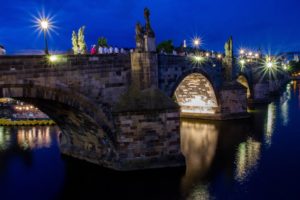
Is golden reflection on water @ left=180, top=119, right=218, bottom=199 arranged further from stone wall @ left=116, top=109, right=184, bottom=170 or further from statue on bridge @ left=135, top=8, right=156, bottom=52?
statue on bridge @ left=135, top=8, right=156, bottom=52

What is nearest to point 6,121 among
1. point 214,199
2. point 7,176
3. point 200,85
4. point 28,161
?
point 28,161

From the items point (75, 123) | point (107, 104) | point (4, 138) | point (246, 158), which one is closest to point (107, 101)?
point (107, 104)

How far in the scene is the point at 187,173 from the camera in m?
21.0

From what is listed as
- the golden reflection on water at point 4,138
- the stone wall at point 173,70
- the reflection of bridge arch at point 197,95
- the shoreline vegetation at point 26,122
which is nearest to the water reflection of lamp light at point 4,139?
the golden reflection on water at point 4,138

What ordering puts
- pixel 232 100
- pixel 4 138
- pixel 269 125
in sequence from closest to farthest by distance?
pixel 4 138
pixel 269 125
pixel 232 100

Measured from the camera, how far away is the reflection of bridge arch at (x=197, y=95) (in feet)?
125

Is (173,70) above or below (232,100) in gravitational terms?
above

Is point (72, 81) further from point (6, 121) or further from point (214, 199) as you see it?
point (6, 121)

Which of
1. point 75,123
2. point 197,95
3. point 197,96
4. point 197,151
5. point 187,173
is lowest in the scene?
point 187,173

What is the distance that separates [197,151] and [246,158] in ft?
13.4

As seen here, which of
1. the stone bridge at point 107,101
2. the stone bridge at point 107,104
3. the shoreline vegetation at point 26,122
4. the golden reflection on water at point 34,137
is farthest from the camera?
the shoreline vegetation at point 26,122

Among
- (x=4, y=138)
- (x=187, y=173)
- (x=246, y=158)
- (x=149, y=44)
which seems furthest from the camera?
(x=4, y=138)

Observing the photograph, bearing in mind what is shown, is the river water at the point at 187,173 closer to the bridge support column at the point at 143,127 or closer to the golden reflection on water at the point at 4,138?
the golden reflection on water at the point at 4,138

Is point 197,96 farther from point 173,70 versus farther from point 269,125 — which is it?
point 173,70
